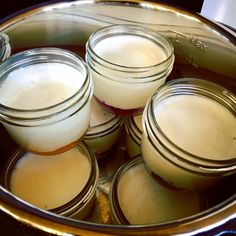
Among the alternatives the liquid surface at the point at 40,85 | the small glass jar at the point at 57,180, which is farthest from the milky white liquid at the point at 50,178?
the liquid surface at the point at 40,85

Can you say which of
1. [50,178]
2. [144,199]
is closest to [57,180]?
[50,178]

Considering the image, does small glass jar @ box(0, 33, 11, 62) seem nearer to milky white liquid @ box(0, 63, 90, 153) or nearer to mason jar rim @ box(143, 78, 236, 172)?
milky white liquid @ box(0, 63, 90, 153)

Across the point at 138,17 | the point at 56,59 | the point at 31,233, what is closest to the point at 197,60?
the point at 138,17

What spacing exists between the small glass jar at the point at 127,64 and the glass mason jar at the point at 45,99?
46 mm

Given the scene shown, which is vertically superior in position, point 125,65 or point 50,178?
point 125,65

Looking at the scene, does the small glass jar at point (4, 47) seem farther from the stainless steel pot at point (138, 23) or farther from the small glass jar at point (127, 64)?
the small glass jar at point (127, 64)

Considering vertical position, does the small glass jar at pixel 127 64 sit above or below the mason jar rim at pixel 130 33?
below

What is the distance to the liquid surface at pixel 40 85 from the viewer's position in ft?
1.36

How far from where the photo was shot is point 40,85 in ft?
1.43

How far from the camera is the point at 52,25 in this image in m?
0.56

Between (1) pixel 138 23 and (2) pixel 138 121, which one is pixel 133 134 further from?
(1) pixel 138 23

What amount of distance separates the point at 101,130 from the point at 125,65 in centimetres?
11

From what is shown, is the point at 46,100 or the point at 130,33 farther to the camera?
the point at 130,33

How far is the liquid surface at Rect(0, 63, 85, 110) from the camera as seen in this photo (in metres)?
0.41
